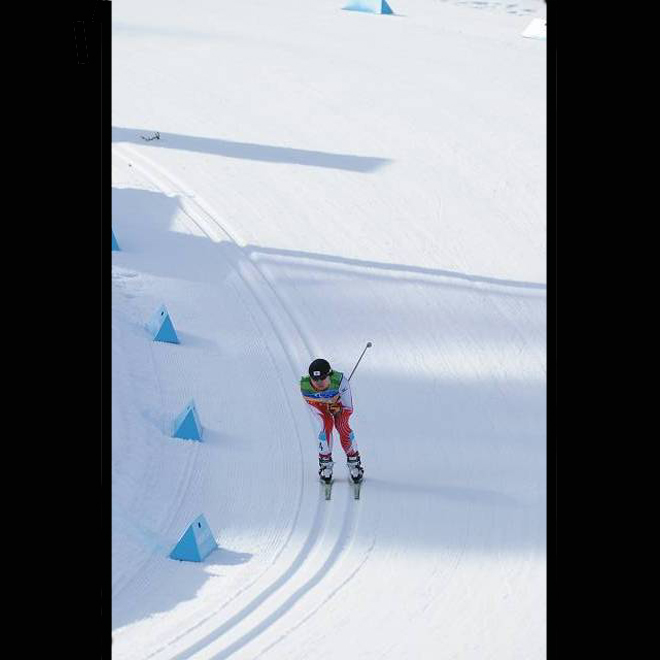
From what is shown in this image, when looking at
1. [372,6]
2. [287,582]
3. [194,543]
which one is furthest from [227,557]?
[372,6]

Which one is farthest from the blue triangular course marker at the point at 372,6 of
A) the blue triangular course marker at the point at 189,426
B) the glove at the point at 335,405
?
the glove at the point at 335,405

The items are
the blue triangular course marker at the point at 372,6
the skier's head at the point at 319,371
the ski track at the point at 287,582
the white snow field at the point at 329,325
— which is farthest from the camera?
the blue triangular course marker at the point at 372,6

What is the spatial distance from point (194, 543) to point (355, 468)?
1.10 metres

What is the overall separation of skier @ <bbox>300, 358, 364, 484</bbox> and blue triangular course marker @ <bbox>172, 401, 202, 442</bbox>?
102 centimetres

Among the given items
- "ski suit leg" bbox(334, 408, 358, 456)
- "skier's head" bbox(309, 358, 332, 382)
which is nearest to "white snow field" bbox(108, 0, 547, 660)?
"ski suit leg" bbox(334, 408, 358, 456)

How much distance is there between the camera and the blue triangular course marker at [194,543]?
6316 mm

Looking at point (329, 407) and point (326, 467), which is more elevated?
point (329, 407)

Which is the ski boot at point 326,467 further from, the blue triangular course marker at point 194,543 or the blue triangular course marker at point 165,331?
the blue triangular course marker at point 165,331

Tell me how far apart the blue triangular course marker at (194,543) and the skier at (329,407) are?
86 centimetres

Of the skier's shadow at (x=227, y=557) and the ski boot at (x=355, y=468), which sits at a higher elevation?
the ski boot at (x=355, y=468)

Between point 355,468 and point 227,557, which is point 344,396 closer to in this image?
point 355,468

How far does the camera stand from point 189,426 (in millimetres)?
7672

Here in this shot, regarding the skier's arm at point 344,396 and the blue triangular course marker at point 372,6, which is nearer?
the skier's arm at point 344,396
